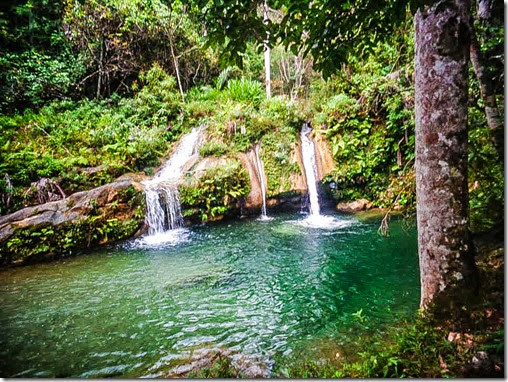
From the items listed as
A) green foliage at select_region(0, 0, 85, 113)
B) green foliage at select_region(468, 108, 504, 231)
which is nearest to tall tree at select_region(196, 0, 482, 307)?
green foliage at select_region(468, 108, 504, 231)

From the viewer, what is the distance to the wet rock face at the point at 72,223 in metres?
6.34

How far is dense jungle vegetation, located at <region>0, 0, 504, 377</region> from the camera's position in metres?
6.75

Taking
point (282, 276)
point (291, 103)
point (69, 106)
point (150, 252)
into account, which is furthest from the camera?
Answer: point (69, 106)

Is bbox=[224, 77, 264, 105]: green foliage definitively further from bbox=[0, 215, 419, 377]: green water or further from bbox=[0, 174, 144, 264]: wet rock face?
bbox=[0, 215, 419, 377]: green water

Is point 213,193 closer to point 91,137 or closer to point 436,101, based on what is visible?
point 91,137

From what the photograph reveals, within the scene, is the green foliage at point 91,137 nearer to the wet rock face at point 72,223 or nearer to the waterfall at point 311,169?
the wet rock face at point 72,223

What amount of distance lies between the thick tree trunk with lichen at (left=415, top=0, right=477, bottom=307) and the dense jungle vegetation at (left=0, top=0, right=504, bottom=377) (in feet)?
2.74

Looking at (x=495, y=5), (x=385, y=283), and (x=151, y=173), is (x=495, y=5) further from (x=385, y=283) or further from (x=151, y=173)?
(x=151, y=173)

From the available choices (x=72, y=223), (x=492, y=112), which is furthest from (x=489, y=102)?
(x=72, y=223)

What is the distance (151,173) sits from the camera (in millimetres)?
9680

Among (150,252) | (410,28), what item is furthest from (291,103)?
(150,252)

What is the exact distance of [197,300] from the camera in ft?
14.0

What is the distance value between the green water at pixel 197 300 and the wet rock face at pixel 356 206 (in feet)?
8.13

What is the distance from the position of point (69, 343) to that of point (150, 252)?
3331 millimetres
